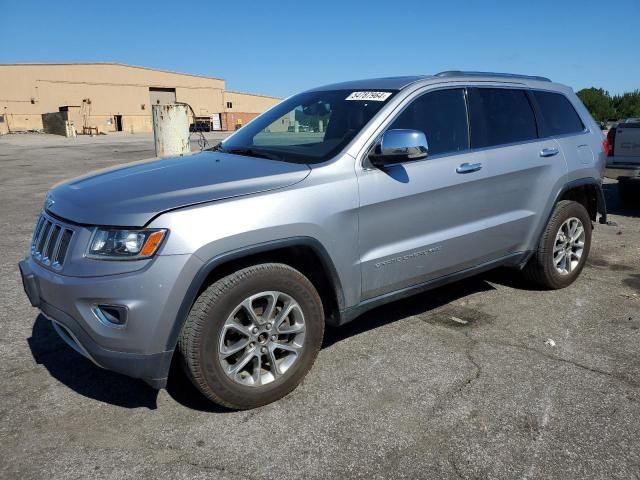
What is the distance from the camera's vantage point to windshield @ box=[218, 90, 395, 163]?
11.4ft

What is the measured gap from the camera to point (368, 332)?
406 centimetres

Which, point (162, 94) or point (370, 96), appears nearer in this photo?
point (370, 96)

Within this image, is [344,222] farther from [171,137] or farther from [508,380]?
[171,137]

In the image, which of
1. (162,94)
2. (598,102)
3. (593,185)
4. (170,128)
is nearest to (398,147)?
(593,185)

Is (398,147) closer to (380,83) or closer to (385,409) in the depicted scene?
(380,83)

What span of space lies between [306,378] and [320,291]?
553 millimetres

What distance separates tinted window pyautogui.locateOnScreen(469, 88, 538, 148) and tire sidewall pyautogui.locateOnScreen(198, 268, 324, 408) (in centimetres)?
182

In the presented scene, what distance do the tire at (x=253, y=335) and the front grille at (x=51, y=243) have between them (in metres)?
0.74

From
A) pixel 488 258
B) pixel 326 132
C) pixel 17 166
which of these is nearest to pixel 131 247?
pixel 326 132

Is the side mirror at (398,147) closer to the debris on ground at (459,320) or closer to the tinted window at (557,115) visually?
the debris on ground at (459,320)

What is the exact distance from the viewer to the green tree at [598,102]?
196 ft

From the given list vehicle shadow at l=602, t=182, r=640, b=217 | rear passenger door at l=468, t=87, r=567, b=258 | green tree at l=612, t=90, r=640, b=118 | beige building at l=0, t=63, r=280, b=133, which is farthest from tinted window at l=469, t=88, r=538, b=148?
green tree at l=612, t=90, r=640, b=118

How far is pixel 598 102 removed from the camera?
63438 mm

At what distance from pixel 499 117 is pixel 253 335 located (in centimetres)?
262
